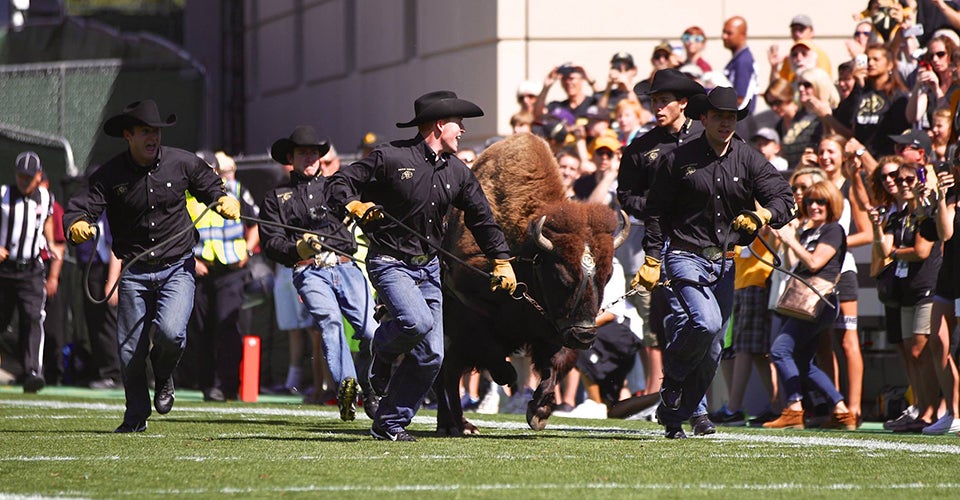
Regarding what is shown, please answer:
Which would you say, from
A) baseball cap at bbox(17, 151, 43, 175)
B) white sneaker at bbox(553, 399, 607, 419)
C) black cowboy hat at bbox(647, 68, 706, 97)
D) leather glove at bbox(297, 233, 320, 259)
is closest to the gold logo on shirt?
black cowboy hat at bbox(647, 68, 706, 97)

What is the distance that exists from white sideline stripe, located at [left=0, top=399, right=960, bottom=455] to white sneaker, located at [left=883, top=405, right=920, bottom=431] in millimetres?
1454

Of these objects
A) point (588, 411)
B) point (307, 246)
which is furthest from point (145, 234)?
point (588, 411)

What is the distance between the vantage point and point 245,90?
1106 inches

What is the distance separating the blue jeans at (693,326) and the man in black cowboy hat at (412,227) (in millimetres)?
999

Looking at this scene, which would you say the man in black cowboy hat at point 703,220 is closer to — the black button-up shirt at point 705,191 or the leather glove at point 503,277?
the black button-up shirt at point 705,191

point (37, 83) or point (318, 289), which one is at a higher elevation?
point (37, 83)

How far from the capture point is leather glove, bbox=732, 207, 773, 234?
9992 millimetres

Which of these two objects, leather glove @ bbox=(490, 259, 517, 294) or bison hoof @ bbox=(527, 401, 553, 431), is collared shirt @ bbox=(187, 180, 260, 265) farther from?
leather glove @ bbox=(490, 259, 517, 294)

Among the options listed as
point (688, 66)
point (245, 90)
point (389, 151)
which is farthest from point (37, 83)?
point (389, 151)

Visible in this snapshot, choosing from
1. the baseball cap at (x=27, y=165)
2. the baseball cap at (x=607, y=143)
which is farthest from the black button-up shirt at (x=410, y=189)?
the baseball cap at (x=27, y=165)

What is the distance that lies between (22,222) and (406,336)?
8196 mm

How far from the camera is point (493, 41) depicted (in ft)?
66.5

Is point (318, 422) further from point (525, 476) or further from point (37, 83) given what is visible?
point (37, 83)

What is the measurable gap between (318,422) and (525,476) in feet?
14.8
